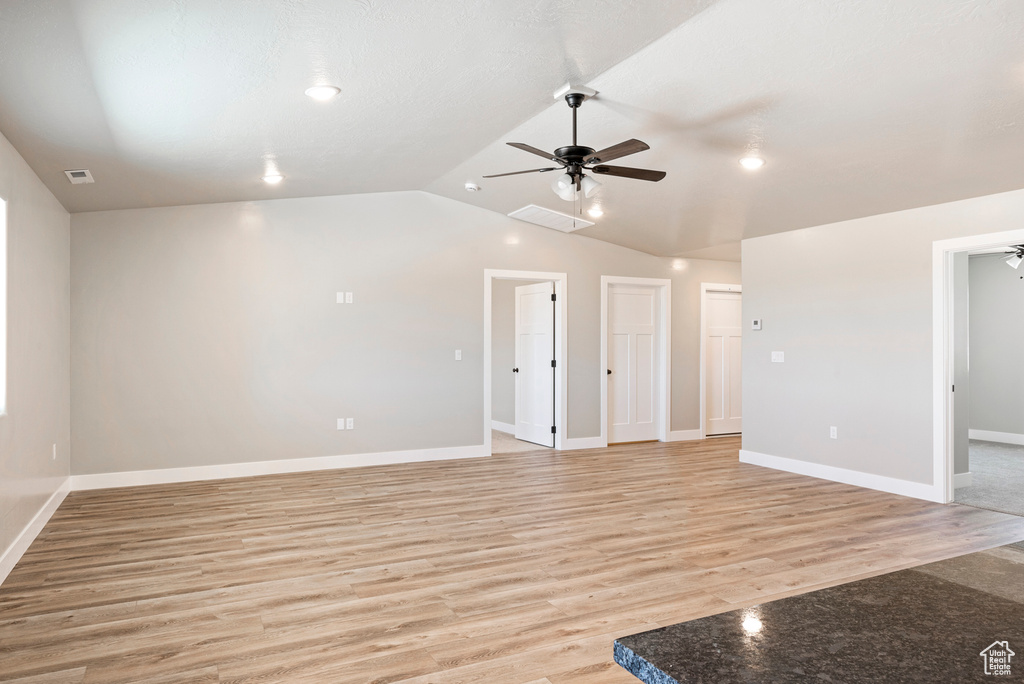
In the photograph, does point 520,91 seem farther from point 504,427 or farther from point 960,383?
point 504,427

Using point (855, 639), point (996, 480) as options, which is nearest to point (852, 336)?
point (996, 480)

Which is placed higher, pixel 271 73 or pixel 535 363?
pixel 271 73

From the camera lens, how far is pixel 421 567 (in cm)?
378

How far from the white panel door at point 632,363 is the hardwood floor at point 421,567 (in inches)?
85.4

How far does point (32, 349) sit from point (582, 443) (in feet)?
18.6

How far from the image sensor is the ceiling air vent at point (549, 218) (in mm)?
7133

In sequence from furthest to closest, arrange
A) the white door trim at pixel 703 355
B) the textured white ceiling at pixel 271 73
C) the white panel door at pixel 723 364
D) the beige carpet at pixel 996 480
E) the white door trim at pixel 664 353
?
1. the white panel door at pixel 723 364
2. the white door trim at pixel 703 355
3. the white door trim at pixel 664 353
4. the beige carpet at pixel 996 480
5. the textured white ceiling at pixel 271 73

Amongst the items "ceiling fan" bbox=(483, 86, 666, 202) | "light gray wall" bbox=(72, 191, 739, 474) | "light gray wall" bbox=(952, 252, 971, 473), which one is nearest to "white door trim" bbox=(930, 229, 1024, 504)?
"light gray wall" bbox=(952, 252, 971, 473)

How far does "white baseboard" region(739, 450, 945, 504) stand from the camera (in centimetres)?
548

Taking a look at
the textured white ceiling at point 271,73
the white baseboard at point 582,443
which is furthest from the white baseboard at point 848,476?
the textured white ceiling at point 271,73

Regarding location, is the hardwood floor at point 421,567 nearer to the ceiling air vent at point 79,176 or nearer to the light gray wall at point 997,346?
the ceiling air vent at point 79,176

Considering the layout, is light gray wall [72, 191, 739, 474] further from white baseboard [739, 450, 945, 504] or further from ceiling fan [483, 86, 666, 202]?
ceiling fan [483, 86, 666, 202]

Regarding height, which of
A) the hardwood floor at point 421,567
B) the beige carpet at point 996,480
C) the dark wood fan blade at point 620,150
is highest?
the dark wood fan blade at point 620,150

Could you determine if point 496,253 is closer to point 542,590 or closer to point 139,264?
point 139,264
